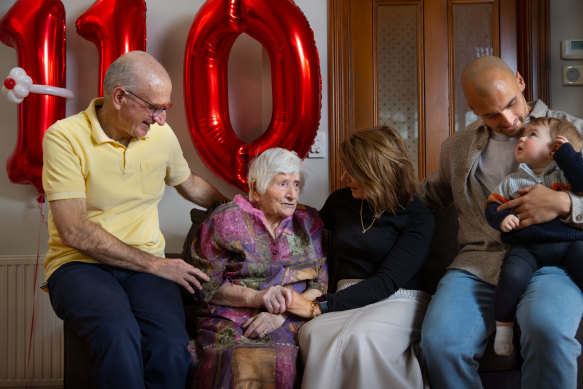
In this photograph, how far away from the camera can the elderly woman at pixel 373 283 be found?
1459 mm

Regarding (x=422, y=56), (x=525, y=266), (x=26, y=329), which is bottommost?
(x=26, y=329)

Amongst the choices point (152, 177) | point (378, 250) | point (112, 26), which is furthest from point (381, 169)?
point (112, 26)

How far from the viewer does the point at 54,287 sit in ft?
5.32

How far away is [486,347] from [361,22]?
1.80 metres

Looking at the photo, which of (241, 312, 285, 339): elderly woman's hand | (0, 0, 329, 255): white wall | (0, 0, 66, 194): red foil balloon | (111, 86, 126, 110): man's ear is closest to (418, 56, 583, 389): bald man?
(241, 312, 285, 339): elderly woman's hand

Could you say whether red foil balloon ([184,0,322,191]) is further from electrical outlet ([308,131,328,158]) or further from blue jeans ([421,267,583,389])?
blue jeans ([421,267,583,389])

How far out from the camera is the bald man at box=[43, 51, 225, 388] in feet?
4.93

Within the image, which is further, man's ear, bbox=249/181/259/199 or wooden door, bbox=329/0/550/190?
wooden door, bbox=329/0/550/190

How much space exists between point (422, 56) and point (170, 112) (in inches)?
53.5

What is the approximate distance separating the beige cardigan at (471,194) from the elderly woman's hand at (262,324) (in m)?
0.67

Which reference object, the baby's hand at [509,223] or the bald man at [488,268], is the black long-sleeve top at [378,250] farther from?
the baby's hand at [509,223]

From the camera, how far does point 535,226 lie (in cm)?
154

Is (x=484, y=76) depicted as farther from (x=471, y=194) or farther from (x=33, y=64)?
(x=33, y=64)

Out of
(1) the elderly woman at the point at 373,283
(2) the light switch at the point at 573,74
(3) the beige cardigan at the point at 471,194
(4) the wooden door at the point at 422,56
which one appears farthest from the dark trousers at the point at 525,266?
(2) the light switch at the point at 573,74
